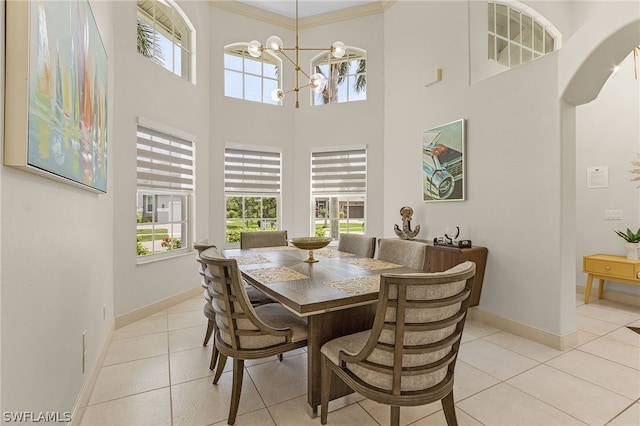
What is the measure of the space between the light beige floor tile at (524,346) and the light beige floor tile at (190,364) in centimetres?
251

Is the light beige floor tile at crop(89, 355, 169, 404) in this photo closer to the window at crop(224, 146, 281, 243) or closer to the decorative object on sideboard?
the window at crop(224, 146, 281, 243)

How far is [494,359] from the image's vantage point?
2.43 m

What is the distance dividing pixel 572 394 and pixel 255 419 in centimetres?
206

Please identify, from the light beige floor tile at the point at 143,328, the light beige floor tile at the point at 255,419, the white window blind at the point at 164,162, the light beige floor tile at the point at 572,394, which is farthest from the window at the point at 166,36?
the light beige floor tile at the point at 572,394

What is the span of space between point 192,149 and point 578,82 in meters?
4.22

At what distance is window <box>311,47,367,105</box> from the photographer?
16.3ft

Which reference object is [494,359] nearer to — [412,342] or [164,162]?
[412,342]

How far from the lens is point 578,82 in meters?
2.45

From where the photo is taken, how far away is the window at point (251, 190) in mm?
4758

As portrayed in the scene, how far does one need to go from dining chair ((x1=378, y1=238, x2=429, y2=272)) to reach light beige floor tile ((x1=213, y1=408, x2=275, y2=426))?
4.68ft

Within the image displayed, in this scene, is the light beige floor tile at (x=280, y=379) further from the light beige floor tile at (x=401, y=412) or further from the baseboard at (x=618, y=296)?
the baseboard at (x=618, y=296)

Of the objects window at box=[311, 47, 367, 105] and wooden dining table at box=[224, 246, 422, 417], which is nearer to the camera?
wooden dining table at box=[224, 246, 422, 417]

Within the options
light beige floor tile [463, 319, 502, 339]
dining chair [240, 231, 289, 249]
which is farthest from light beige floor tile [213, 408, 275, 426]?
light beige floor tile [463, 319, 502, 339]

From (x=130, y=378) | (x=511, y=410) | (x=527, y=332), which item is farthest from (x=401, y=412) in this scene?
(x=130, y=378)
